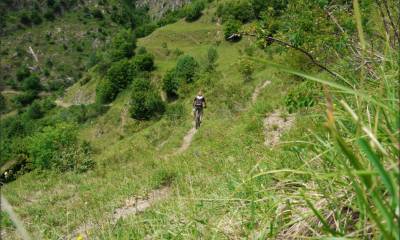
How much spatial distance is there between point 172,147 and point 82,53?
117559mm

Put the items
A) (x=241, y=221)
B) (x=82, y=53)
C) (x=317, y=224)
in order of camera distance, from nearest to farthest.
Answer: (x=317, y=224), (x=241, y=221), (x=82, y=53)

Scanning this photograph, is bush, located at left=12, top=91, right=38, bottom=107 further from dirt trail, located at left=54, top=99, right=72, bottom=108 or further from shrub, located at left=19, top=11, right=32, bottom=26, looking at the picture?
shrub, located at left=19, top=11, right=32, bottom=26

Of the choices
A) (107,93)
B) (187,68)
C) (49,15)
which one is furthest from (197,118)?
(49,15)

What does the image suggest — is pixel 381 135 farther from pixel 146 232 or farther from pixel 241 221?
pixel 146 232

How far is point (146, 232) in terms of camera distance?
2969 mm

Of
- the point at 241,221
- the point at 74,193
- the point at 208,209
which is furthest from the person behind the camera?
the point at 74,193

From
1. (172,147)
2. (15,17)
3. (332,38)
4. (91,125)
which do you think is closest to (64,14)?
(15,17)

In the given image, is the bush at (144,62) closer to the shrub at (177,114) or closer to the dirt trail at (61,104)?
the dirt trail at (61,104)

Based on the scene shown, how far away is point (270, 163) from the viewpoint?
360 cm

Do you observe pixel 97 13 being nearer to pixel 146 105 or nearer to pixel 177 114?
pixel 146 105

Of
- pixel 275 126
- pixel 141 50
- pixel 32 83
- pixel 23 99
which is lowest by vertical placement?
pixel 23 99

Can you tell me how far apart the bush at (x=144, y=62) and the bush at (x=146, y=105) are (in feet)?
35.0

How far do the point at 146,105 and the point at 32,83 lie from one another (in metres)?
69.7

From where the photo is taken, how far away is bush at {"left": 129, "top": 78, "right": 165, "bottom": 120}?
58719 mm
